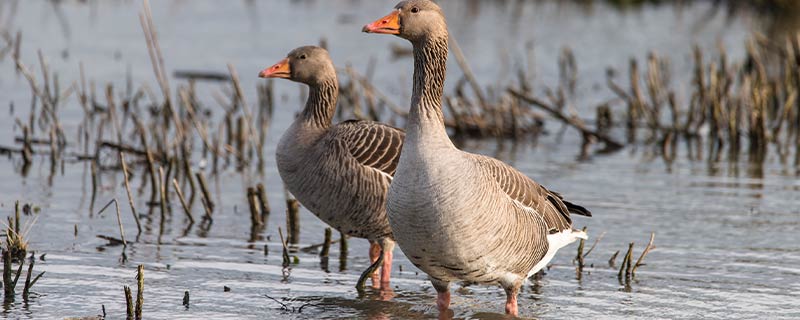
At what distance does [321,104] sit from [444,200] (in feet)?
9.28

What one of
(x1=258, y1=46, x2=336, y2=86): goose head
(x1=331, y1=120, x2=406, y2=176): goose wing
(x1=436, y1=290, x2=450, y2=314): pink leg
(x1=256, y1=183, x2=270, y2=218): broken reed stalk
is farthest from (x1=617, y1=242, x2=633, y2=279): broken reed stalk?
(x1=256, y1=183, x2=270, y2=218): broken reed stalk

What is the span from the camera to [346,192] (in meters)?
8.03

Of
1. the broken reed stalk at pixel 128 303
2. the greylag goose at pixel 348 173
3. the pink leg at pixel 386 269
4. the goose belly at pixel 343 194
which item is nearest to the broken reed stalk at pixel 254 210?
the greylag goose at pixel 348 173

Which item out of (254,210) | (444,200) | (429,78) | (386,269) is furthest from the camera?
(254,210)

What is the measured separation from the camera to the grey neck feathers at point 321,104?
8.75m

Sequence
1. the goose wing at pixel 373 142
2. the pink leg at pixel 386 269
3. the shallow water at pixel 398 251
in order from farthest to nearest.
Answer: the pink leg at pixel 386 269
the goose wing at pixel 373 142
the shallow water at pixel 398 251

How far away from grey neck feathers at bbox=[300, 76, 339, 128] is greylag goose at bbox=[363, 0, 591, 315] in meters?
1.99

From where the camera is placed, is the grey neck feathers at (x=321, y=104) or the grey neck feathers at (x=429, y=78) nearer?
the grey neck feathers at (x=429, y=78)

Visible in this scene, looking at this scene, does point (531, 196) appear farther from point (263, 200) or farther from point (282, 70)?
point (263, 200)

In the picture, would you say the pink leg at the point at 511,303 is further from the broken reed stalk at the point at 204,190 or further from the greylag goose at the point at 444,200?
the broken reed stalk at the point at 204,190

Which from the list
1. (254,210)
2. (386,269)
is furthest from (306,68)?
(386,269)

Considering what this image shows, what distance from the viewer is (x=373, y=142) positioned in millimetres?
8172

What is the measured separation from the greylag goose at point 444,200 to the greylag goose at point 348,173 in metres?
1.02

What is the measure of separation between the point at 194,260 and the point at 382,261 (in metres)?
1.40
